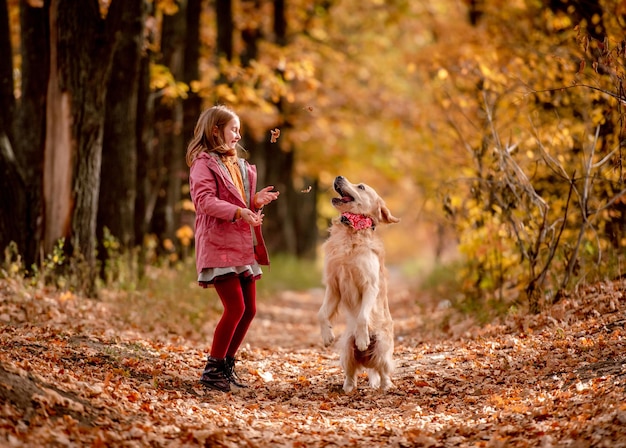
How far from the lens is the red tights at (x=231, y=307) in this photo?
20.6 feet

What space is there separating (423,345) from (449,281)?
226 inches

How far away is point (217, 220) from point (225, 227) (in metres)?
0.09

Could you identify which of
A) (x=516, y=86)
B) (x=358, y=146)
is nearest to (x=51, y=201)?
(x=516, y=86)

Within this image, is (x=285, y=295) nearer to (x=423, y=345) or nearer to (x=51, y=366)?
(x=423, y=345)

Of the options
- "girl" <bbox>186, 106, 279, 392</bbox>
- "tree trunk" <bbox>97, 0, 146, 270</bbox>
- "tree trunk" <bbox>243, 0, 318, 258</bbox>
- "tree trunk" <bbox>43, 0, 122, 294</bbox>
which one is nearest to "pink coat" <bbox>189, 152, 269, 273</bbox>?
"girl" <bbox>186, 106, 279, 392</bbox>

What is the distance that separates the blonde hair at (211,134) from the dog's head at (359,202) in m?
1.05

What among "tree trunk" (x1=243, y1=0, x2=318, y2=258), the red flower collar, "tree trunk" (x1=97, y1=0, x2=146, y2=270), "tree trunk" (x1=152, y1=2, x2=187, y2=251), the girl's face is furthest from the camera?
"tree trunk" (x1=243, y1=0, x2=318, y2=258)

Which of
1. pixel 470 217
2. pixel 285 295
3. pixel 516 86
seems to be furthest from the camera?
pixel 285 295

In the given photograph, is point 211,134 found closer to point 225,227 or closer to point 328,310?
point 225,227

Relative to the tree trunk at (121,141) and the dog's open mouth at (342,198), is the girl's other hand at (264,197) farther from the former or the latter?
the tree trunk at (121,141)

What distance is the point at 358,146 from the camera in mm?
29062

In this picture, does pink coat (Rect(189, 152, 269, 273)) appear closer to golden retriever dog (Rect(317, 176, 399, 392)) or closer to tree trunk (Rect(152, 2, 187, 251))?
golden retriever dog (Rect(317, 176, 399, 392))

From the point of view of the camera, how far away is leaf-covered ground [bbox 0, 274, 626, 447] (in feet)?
15.5

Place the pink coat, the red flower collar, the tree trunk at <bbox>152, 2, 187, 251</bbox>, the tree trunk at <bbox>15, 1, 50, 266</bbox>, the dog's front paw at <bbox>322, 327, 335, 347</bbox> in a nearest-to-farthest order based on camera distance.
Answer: the pink coat, the dog's front paw at <bbox>322, 327, 335, 347</bbox>, the red flower collar, the tree trunk at <bbox>15, 1, 50, 266</bbox>, the tree trunk at <bbox>152, 2, 187, 251</bbox>
